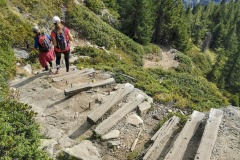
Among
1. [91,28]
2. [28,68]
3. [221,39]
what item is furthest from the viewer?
[221,39]

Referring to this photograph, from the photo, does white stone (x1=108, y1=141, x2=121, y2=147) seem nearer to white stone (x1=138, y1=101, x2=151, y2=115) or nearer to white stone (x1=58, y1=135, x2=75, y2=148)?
white stone (x1=58, y1=135, x2=75, y2=148)

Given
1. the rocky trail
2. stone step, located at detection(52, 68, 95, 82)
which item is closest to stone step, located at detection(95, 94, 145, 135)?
the rocky trail

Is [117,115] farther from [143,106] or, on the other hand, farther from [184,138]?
[184,138]

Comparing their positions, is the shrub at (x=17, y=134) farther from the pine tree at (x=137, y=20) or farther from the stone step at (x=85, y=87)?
the pine tree at (x=137, y=20)

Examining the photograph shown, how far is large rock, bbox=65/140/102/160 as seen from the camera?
232 inches

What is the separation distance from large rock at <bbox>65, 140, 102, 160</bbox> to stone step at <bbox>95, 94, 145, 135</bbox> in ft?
1.59

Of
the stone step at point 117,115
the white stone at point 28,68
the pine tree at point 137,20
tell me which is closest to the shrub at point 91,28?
the pine tree at point 137,20

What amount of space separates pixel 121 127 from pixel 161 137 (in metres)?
1.23

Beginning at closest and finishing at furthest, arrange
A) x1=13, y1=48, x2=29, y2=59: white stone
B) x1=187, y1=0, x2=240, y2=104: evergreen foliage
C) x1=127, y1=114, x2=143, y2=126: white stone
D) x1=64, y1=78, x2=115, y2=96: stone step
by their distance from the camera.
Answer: x1=127, y1=114, x2=143, y2=126: white stone
x1=64, y1=78, x2=115, y2=96: stone step
x1=13, y1=48, x2=29, y2=59: white stone
x1=187, y1=0, x2=240, y2=104: evergreen foliage

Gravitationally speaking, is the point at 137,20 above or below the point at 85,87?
below

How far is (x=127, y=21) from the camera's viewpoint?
38.6 meters

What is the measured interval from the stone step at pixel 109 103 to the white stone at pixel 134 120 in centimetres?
74

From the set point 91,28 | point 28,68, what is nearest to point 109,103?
point 28,68

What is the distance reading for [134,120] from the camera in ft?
24.5
